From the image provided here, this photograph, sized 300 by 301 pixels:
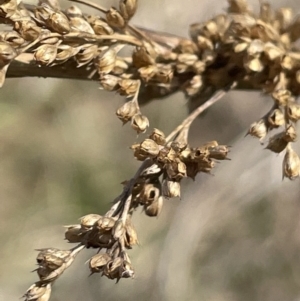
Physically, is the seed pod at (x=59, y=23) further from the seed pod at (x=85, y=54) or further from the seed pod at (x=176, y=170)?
the seed pod at (x=176, y=170)

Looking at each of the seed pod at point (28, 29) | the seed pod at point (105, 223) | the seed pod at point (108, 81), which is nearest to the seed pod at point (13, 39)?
the seed pod at point (28, 29)

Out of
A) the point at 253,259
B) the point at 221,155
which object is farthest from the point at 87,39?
the point at 253,259

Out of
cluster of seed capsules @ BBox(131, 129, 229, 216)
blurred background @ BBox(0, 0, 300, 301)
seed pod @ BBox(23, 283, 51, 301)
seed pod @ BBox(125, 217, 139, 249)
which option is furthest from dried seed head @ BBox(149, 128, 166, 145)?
blurred background @ BBox(0, 0, 300, 301)

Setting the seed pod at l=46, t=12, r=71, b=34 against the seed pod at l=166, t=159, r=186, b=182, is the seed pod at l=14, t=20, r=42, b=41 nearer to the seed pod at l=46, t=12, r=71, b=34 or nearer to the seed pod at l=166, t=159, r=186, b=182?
the seed pod at l=46, t=12, r=71, b=34

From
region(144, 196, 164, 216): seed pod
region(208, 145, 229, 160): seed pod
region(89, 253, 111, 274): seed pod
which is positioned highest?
region(208, 145, 229, 160): seed pod

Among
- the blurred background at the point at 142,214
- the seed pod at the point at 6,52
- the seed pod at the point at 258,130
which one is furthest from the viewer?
the blurred background at the point at 142,214

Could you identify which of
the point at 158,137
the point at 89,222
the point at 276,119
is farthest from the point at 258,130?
the point at 89,222
